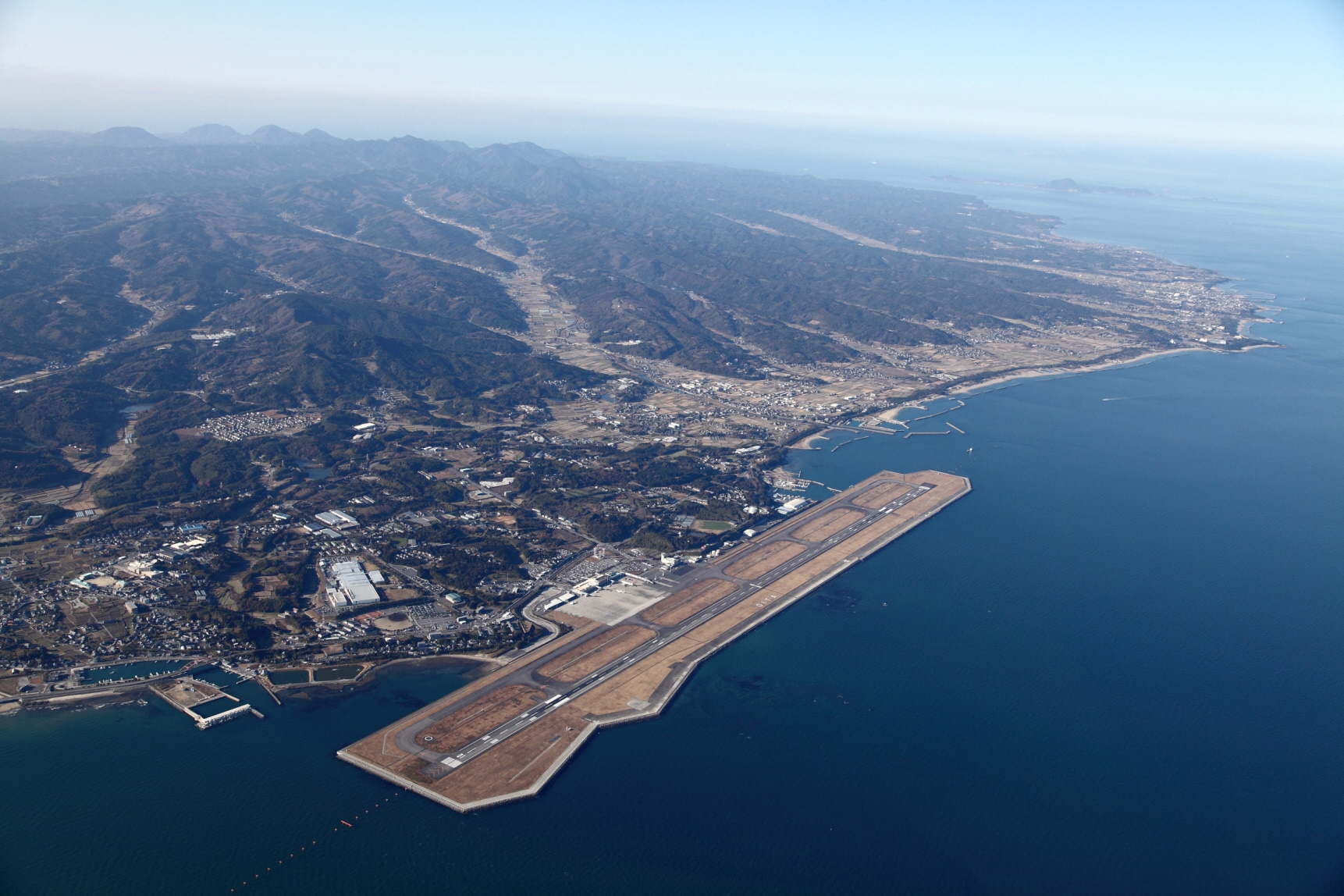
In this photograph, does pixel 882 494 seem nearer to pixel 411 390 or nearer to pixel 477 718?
pixel 477 718

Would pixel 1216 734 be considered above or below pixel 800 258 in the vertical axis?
below

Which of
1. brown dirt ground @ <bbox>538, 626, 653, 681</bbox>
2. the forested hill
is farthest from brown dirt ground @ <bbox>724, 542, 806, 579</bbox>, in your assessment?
the forested hill

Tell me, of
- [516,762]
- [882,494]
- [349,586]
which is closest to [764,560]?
[882,494]

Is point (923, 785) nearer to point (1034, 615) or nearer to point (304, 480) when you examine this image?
point (1034, 615)

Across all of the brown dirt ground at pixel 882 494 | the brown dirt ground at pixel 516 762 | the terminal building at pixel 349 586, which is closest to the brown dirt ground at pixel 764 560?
the brown dirt ground at pixel 882 494

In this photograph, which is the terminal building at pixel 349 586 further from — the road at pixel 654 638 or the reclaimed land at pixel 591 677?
the road at pixel 654 638

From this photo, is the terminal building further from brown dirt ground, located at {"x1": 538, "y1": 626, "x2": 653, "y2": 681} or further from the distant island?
brown dirt ground, located at {"x1": 538, "y1": 626, "x2": 653, "y2": 681}

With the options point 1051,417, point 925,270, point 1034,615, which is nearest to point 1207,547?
point 1034,615
